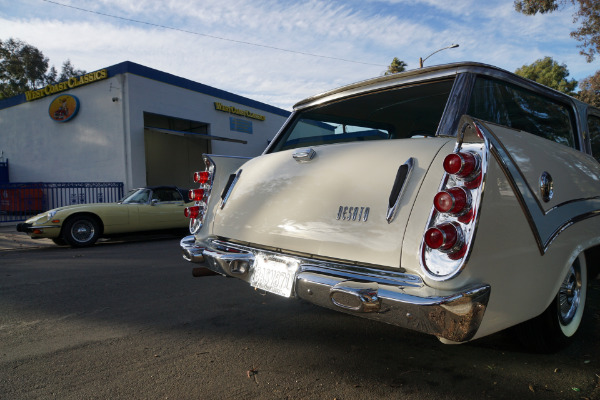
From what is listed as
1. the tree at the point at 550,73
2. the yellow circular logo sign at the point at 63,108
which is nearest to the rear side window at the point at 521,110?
the yellow circular logo sign at the point at 63,108

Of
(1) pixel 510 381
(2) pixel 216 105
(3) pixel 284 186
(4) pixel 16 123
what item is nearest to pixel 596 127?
(1) pixel 510 381

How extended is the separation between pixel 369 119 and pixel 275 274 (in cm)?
163

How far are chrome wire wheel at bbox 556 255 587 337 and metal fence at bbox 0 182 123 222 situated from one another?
49.6 feet

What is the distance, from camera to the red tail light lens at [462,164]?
1854 millimetres

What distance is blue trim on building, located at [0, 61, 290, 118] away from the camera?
50.4 ft

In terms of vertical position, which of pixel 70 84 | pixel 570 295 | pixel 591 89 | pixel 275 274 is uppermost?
pixel 591 89

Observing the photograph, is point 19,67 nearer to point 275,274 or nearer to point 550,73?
point 275,274

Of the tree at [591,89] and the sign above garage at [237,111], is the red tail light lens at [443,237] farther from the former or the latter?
the tree at [591,89]

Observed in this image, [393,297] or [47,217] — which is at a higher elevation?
[393,297]

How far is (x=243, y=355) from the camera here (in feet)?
8.94

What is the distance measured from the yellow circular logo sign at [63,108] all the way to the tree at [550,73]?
110ft

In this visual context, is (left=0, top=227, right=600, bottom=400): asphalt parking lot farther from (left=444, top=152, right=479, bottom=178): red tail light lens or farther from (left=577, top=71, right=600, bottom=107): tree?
(left=577, top=71, right=600, bottom=107): tree

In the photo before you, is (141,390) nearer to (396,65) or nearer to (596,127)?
(596,127)

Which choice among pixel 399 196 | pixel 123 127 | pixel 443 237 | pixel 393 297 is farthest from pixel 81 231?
pixel 443 237
